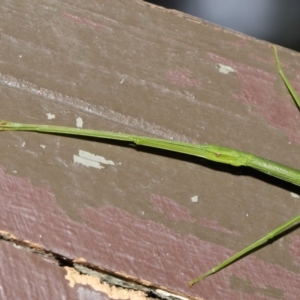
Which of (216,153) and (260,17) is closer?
(216,153)

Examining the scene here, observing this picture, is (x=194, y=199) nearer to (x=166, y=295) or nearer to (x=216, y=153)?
(x=216, y=153)

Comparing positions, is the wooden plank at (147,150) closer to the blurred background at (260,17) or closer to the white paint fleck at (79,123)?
the white paint fleck at (79,123)

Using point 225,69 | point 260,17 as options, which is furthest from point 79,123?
point 260,17

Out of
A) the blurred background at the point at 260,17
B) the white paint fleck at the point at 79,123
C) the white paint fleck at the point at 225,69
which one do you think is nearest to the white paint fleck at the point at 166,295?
the white paint fleck at the point at 79,123

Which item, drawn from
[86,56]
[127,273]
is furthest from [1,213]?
[86,56]

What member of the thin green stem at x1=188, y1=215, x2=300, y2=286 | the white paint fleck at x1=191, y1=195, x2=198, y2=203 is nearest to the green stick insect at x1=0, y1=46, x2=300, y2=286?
the thin green stem at x1=188, y1=215, x2=300, y2=286

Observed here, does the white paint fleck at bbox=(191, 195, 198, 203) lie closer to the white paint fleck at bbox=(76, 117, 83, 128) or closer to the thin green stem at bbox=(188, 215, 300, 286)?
the thin green stem at bbox=(188, 215, 300, 286)

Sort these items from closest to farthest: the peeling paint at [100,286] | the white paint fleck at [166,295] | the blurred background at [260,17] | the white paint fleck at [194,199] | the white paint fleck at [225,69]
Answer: the peeling paint at [100,286] → the white paint fleck at [166,295] → the white paint fleck at [194,199] → the white paint fleck at [225,69] → the blurred background at [260,17]
